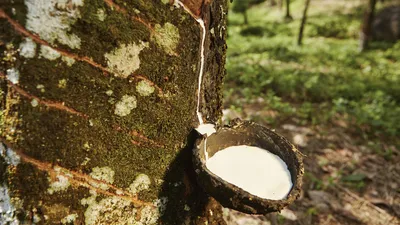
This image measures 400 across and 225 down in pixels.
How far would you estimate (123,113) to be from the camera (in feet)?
3.57

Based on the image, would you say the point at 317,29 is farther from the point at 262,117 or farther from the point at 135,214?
the point at 135,214

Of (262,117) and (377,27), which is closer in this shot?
(262,117)

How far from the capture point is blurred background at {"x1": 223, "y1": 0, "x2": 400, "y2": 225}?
2721 millimetres

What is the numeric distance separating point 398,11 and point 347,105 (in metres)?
9.09

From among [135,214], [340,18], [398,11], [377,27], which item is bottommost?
[135,214]

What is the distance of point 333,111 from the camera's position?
4.37 metres

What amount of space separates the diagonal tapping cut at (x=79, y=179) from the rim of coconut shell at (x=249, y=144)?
298 millimetres

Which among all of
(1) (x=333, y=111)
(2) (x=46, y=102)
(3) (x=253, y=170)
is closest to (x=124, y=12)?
(2) (x=46, y=102)

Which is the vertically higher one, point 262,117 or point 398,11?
point 398,11

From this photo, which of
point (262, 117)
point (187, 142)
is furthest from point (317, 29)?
point (187, 142)

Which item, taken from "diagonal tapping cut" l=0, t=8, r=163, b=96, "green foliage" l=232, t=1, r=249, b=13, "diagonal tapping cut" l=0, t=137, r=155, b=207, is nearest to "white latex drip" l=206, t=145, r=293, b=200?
"diagonal tapping cut" l=0, t=137, r=155, b=207

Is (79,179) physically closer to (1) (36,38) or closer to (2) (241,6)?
(1) (36,38)

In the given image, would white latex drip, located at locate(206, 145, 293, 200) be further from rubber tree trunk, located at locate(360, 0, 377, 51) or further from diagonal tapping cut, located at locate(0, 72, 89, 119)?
rubber tree trunk, located at locate(360, 0, 377, 51)

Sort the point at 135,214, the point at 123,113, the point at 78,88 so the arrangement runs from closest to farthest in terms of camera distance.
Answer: the point at 78,88
the point at 123,113
the point at 135,214
